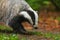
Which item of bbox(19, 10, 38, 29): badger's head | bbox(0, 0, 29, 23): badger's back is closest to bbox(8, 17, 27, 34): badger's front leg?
bbox(0, 0, 29, 23): badger's back

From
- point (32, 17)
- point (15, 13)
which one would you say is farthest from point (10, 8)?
point (32, 17)

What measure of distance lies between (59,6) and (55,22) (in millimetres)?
2172

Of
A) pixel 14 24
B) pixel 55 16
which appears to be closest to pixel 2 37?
pixel 14 24

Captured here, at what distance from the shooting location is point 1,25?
13617 mm

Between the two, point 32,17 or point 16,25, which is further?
point 16,25

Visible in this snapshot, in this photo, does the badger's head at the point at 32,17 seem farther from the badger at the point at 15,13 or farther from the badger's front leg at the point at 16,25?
the badger's front leg at the point at 16,25

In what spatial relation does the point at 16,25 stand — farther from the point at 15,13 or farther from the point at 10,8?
the point at 10,8

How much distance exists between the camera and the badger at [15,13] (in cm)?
1138

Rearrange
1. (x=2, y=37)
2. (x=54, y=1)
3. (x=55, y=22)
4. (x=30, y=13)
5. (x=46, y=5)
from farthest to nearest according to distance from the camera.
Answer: (x=46, y=5) < (x=54, y=1) < (x=55, y=22) < (x=30, y=13) < (x=2, y=37)

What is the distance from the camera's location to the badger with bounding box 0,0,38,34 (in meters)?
11.4

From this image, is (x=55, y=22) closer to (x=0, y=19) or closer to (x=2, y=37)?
(x=0, y=19)

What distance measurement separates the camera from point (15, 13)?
11531 mm

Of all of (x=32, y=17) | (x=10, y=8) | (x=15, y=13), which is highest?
(x=10, y=8)

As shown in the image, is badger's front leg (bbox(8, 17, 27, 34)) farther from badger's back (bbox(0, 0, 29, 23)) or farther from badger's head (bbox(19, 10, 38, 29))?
badger's head (bbox(19, 10, 38, 29))
